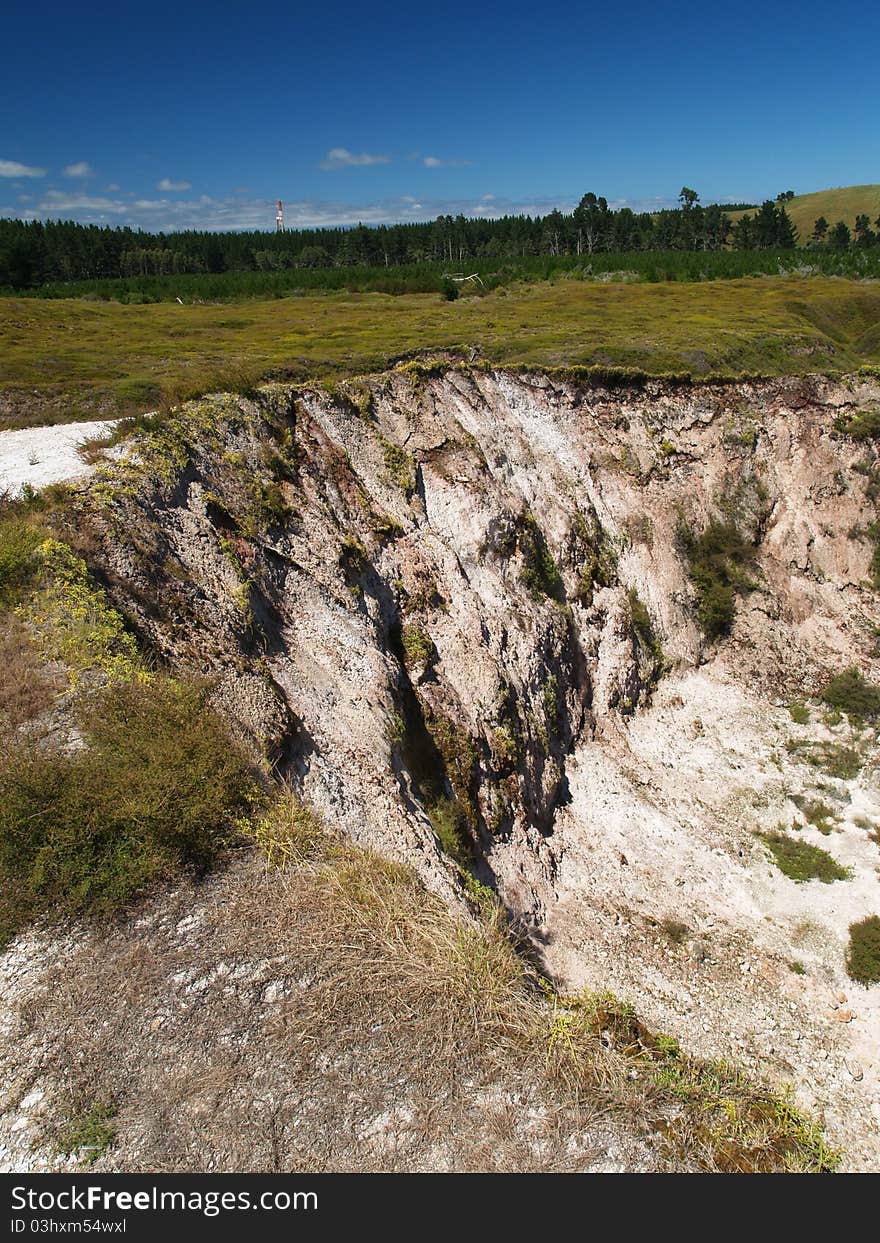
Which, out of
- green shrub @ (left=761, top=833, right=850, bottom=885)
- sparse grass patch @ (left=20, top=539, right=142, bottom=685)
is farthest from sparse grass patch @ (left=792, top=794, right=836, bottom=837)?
sparse grass patch @ (left=20, top=539, right=142, bottom=685)

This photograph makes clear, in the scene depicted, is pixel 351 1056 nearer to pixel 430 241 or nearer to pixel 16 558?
pixel 16 558

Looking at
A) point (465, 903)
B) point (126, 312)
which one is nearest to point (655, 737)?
point (465, 903)

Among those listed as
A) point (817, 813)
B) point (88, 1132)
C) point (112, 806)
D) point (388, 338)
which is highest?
point (388, 338)

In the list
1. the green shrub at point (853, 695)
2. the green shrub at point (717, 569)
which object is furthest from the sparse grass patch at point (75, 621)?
the green shrub at point (853, 695)

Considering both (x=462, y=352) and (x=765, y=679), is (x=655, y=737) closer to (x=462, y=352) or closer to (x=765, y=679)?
(x=765, y=679)

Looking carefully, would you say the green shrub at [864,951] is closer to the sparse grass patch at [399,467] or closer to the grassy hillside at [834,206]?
the sparse grass patch at [399,467]

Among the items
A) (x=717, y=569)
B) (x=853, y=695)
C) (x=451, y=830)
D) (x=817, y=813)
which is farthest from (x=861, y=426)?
(x=451, y=830)
